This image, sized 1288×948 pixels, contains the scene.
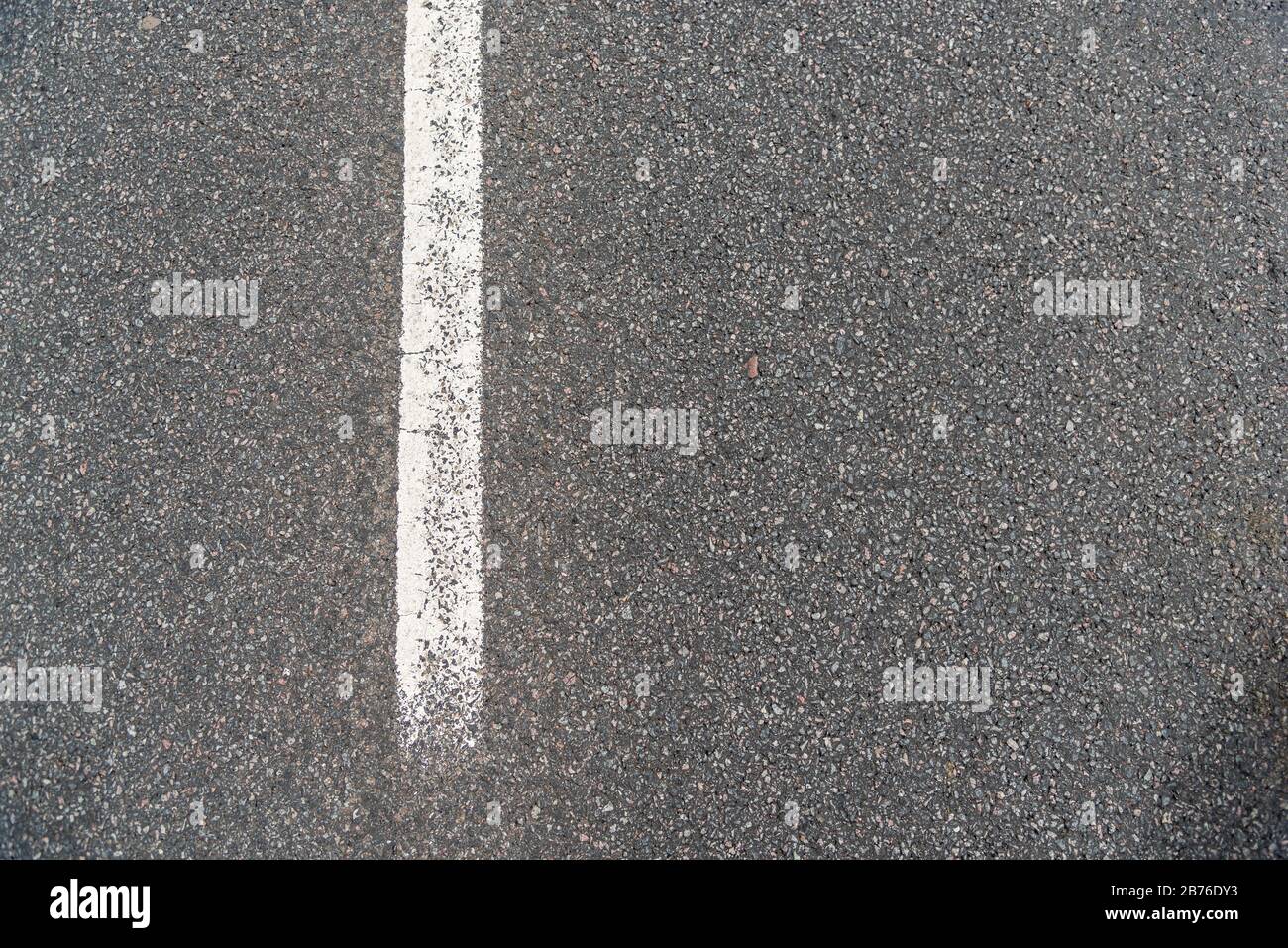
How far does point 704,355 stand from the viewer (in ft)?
9.09

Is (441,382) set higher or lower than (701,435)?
higher

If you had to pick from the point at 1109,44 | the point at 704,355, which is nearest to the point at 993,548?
the point at 704,355

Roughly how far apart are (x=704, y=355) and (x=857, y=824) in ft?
5.41

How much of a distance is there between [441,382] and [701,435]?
0.94m

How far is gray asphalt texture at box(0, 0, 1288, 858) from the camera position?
2562mm

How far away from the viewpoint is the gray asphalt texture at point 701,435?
2.56 metres

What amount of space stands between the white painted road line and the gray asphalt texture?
71 mm

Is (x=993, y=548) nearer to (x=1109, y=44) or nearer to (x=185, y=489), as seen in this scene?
(x=1109, y=44)

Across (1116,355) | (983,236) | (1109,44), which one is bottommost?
(1116,355)

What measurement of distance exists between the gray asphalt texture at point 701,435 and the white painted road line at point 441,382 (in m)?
0.07

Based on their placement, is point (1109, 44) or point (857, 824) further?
point (1109, 44)

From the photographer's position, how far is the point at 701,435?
8.96ft

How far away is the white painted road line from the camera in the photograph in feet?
8.59
